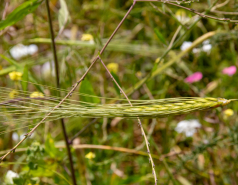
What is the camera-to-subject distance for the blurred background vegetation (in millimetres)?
652

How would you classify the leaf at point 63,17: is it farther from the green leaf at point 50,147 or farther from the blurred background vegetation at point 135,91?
the green leaf at point 50,147

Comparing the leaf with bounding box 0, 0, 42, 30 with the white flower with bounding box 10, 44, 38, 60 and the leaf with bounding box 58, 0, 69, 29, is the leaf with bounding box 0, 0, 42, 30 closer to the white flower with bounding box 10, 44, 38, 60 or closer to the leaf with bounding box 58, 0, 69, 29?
the leaf with bounding box 58, 0, 69, 29

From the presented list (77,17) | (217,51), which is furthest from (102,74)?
(217,51)

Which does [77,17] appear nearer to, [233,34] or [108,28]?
[108,28]

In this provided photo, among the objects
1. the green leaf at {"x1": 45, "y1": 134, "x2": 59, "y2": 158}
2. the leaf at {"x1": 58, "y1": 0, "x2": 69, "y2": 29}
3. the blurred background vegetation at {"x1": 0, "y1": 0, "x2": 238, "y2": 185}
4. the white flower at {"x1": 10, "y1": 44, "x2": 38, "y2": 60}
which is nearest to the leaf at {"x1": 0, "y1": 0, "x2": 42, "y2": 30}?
the blurred background vegetation at {"x1": 0, "y1": 0, "x2": 238, "y2": 185}

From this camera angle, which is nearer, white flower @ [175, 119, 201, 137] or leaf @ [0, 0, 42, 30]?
leaf @ [0, 0, 42, 30]

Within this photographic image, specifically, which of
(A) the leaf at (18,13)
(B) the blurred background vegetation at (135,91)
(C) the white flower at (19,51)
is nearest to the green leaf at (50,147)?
(B) the blurred background vegetation at (135,91)

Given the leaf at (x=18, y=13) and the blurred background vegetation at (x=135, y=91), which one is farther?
the blurred background vegetation at (x=135, y=91)

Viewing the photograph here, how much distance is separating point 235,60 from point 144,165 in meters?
0.53

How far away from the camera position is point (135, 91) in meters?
1.08

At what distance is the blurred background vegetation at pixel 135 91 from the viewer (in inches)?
25.7

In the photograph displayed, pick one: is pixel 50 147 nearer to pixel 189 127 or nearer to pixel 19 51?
pixel 189 127

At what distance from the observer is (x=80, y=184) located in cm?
82

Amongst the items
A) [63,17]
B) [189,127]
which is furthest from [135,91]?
[63,17]
